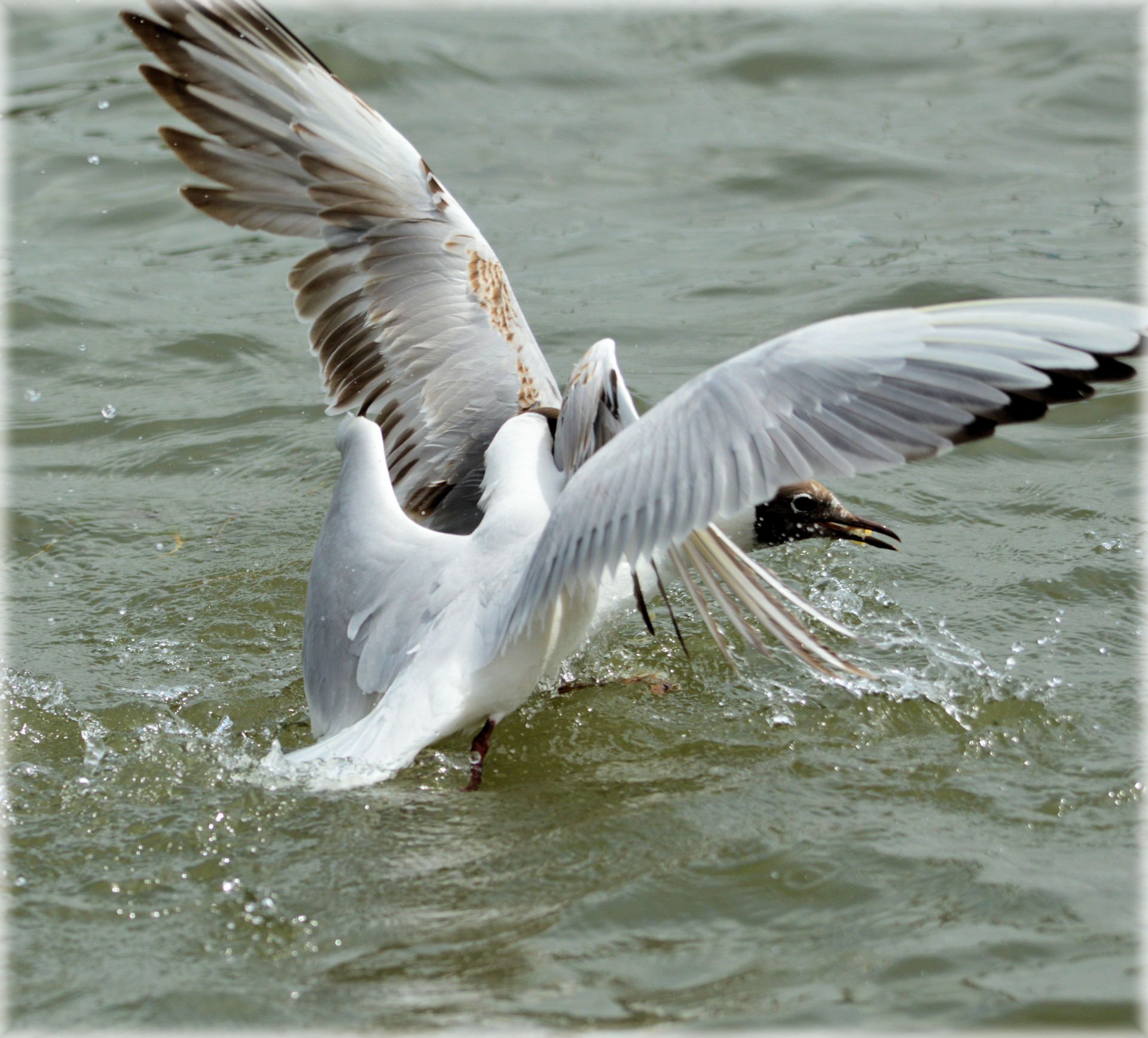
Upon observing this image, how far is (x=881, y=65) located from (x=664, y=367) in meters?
4.85

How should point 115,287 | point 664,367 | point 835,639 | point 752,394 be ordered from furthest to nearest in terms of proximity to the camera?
1. point 115,287
2. point 664,367
3. point 835,639
4. point 752,394

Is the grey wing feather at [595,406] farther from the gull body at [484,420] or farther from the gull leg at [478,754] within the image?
the gull leg at [478,754]

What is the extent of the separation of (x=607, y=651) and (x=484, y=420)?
88 centimetres

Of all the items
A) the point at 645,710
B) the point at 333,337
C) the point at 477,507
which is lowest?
the point at 645,710

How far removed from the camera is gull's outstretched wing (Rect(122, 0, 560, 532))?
192 inches

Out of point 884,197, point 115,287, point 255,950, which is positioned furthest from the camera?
point 884,197

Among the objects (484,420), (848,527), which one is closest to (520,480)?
(484,420)

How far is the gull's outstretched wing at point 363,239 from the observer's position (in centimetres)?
487

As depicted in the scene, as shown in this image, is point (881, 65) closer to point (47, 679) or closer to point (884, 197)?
point (884, 197)

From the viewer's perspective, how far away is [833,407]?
337 centimetres

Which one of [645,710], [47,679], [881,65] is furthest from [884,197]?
[47,679]

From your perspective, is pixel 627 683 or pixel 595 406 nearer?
pixel 595 406

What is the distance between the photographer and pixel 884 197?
8.83m

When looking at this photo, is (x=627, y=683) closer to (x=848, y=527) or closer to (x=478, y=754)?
(x=478, y=754)
